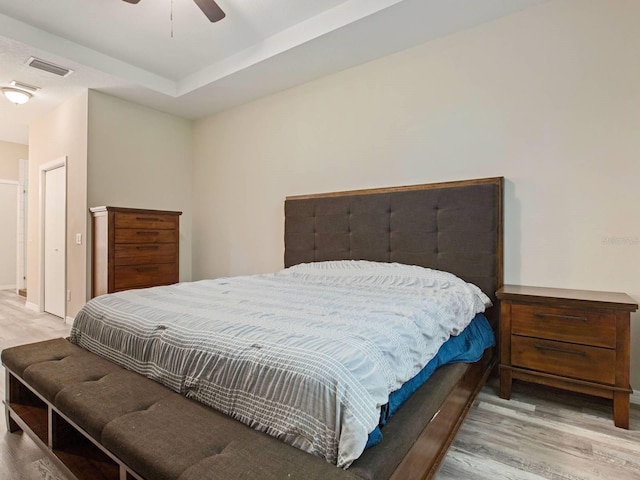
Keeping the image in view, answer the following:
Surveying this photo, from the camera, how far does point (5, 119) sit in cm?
476

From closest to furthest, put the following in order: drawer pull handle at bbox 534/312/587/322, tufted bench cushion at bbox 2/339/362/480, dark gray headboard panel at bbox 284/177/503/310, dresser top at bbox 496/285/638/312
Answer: tufted bench cushion at bbox 2/339/362/480, dresser top at bbox 496/285/638/312, drawer pull handle at bbox 534/312/587/322, dark gray headboard panel at bbox 284/177/503/310

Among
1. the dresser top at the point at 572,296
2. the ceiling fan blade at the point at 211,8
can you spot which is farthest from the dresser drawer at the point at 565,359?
the ceiling fan blade at the point at 211,8

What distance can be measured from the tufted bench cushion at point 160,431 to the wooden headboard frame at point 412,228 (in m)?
2.00

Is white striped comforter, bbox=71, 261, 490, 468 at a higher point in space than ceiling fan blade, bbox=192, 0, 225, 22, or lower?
lower

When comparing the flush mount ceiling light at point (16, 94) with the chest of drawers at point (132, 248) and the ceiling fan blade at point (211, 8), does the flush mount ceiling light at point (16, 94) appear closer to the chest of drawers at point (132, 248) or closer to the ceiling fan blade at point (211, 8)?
the chest of drawers at point (132, 248)

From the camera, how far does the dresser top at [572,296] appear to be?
73.0 inches

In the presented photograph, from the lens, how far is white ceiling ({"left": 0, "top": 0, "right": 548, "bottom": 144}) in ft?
8.59

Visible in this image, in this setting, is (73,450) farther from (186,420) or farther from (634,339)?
(634,339)

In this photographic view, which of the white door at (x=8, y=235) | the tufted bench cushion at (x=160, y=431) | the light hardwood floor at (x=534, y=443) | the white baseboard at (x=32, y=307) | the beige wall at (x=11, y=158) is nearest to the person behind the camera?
the tufted bench cushion at (x=160, y=431)

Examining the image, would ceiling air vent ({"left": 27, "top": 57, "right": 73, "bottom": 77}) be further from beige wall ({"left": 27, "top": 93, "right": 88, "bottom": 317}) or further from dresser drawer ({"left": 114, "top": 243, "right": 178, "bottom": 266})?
dresser drawer ({"left": 114, "top": 243, "right": 178, "bottom": 266})

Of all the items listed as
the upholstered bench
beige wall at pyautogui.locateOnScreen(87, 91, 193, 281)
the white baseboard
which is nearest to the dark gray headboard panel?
the upholstered bench

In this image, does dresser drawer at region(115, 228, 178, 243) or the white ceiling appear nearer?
the white ceiling

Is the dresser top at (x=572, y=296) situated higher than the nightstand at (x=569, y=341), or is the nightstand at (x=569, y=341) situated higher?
the dresser top at (x=572, y=296)

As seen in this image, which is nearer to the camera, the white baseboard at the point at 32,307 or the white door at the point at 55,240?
the white door at the point at 55,240
